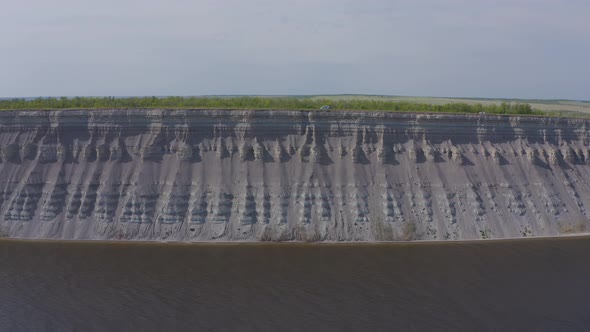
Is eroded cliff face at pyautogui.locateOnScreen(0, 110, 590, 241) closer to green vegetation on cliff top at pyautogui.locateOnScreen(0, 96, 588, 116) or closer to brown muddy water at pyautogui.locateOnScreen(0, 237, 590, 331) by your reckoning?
brown muddy water at pyautogui.locateOnScreen(0, 237, 590, 331)

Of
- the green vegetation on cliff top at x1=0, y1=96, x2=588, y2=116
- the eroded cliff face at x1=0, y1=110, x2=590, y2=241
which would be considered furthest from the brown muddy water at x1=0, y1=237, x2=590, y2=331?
the green vegetation on cliff top at x1=0, y1=96, x2=588, y2=116

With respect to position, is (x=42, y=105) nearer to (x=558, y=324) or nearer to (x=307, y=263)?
(x=307, y=263)

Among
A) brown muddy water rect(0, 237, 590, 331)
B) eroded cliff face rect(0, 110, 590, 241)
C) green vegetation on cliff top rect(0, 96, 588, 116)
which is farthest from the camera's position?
green vegetation on cliff top rect(0, 96, 588, 116)

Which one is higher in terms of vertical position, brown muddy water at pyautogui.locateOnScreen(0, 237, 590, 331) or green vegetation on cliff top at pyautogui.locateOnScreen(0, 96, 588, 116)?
green vegetation on cliff top at pyautogui.locateOnScreen(0, 96, 588, 116)

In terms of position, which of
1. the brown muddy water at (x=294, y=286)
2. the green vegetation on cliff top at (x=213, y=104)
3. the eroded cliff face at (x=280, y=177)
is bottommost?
the brown muddy water at (x=294, y=286)

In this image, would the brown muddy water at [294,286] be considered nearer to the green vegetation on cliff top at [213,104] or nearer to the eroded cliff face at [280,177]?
the eroded cliff face at [280,177]

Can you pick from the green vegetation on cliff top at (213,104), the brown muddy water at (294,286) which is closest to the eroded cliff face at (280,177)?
the brown muddy water at (294,286)

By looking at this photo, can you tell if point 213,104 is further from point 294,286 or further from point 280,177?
point 294,286

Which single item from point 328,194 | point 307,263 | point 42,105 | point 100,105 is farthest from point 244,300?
point 42,105
